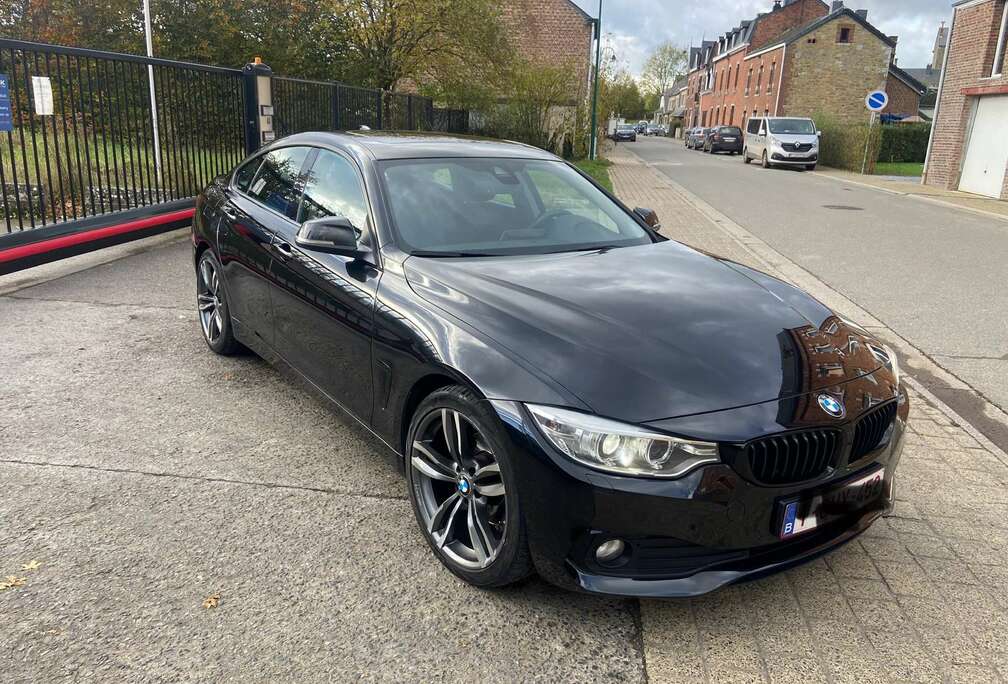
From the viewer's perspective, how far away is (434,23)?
20312 mm

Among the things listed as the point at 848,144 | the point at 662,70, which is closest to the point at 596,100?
the point at 848,144

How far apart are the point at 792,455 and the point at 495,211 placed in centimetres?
195

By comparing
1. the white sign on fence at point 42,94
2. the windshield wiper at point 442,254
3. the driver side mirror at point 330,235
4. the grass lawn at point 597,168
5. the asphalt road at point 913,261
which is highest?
the white sign on fence at point 42,94

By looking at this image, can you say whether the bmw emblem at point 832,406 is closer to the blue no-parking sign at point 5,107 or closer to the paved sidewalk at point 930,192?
the blue no-parking sign at point 5,107

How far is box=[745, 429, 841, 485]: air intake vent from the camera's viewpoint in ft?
7.66

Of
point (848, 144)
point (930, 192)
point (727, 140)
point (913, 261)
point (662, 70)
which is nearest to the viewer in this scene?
→ point (913, 261)

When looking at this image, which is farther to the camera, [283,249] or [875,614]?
[283,249]

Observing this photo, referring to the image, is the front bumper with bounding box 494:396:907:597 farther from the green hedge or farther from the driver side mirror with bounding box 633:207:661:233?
the green hedge

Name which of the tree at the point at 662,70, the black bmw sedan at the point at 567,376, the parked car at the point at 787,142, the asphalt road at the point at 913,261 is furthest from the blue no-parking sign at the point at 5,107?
the tree at the point at 662,70

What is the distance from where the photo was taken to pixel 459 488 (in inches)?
109

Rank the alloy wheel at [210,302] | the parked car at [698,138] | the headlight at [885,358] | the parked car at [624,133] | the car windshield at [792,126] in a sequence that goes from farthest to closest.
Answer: the parked car at [624,133] → the parked car at [698,138] → the car windshield at [792,126] → the alloy wheel at [210,302] → the headlight at [885,358]

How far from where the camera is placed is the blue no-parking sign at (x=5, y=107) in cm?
665

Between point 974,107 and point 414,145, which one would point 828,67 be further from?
point 414,145

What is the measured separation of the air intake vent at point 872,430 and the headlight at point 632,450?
24.7 inches
